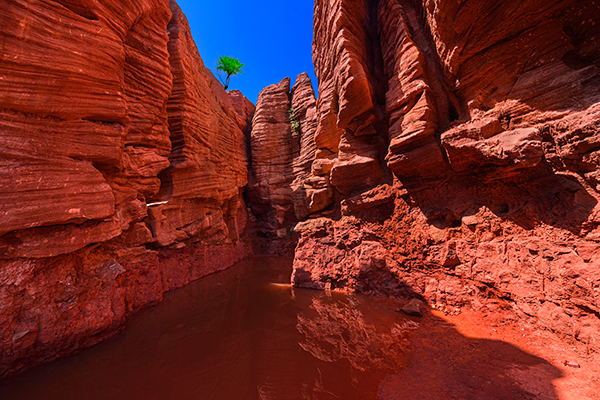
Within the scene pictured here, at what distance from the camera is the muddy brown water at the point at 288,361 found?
9.78 ft

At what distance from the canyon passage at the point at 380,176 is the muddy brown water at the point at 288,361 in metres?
0.09

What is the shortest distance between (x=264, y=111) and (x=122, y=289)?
48.1ft

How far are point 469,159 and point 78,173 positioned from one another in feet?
30.6

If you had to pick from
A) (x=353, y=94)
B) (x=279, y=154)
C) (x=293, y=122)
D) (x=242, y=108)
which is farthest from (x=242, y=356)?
(x=242, y=108)

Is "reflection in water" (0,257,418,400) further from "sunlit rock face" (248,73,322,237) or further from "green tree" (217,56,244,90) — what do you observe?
"green tree" (217,56,244,90)

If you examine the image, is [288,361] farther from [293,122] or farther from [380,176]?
[293,122]

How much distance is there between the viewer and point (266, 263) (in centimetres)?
1284

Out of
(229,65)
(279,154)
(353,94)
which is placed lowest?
(279,154)

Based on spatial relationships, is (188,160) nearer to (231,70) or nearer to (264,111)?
(264,111)

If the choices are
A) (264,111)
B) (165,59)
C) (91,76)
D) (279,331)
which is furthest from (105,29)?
(264,111)

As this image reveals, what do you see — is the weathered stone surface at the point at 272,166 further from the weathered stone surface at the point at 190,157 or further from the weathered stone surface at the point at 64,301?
the weathered stone surface at the point at 64,301

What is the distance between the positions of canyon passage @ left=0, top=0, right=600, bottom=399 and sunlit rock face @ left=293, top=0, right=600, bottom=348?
3cm

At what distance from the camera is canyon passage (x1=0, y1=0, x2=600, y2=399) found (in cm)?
379

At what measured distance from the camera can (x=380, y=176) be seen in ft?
26.5
